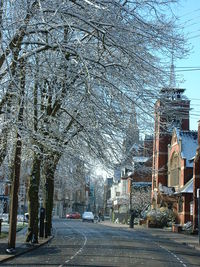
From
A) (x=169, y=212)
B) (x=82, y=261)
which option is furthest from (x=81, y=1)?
(x=169, y=212)

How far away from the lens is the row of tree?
11.9 metres

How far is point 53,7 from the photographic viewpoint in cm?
1190

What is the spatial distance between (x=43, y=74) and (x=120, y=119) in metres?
3.27

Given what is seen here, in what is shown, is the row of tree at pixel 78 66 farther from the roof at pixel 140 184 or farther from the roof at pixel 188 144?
the roof at pixel 140 184

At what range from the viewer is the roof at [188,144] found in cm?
5044

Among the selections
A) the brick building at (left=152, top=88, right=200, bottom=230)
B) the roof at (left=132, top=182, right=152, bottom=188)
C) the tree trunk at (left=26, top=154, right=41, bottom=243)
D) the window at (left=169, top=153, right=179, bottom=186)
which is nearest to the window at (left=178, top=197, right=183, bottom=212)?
the brick building at (left=152, top=88, right=200, bottom=230)

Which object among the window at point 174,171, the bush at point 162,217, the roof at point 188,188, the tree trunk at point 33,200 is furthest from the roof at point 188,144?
the tree trunk at point 33,200

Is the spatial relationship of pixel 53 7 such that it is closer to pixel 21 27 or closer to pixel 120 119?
pixel 21 27

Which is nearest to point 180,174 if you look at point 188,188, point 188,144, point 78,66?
point 188,144

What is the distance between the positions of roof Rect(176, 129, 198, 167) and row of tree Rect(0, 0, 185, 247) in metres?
34.9

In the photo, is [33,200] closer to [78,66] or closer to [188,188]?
[78,66]

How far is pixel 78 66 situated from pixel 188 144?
137 feet

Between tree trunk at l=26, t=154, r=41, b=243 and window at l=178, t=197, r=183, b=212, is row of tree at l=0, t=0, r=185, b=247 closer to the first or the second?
tree trunk at l=26, t=154, r=41, b=243

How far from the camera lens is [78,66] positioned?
516 inches
